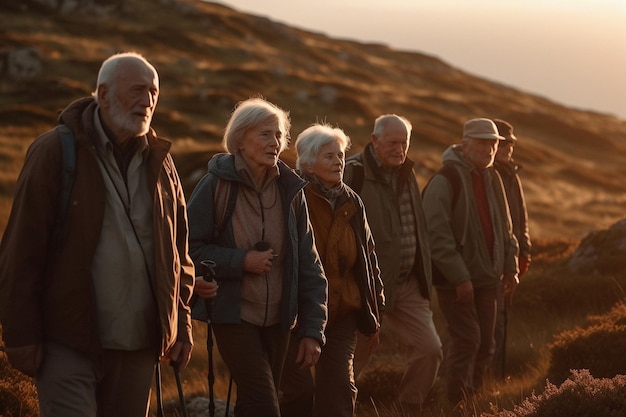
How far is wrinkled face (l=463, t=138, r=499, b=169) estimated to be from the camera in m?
9.65

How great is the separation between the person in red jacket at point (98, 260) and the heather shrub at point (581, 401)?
221 centimetres

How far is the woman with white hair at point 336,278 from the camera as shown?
22.8ft

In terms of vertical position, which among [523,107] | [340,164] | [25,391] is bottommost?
[523,107]

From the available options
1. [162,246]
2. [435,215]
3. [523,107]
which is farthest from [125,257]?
[523,107]

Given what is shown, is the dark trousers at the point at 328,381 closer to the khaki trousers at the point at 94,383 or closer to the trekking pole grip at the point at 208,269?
the trekking pole grip at the point at 208,269

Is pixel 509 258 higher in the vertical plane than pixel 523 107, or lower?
higher

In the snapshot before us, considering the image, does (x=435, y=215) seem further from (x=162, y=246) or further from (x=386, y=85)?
(x=386, y=85)

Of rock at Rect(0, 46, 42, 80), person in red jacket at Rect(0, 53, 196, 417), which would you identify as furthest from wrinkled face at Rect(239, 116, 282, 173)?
rock at Rect(0, 46, 42, 80)

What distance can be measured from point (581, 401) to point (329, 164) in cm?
223

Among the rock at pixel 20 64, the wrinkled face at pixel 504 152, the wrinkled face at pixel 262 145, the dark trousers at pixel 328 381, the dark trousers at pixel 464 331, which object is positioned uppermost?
the wrinkled face at pixel 262 145

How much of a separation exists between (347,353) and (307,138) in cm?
147

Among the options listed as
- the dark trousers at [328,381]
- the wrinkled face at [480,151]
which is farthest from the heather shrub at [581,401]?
the wrinkled face at [480,151]

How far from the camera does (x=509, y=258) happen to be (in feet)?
33.0

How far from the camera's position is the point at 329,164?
7.05 m
